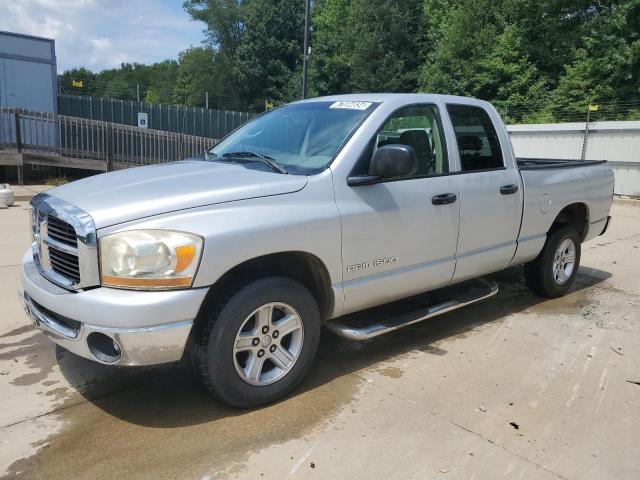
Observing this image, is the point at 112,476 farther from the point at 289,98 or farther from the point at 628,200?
the point at 289,98

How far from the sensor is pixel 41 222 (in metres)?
3.35

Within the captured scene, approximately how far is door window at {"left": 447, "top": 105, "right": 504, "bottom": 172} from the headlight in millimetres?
2481

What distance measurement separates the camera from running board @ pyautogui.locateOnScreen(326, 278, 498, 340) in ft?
12.1

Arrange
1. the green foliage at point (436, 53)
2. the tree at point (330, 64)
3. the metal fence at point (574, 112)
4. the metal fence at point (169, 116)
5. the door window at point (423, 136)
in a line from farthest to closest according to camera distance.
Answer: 1. the tree at point (330, 64)
2. the metal fence at point (169, 116)
3. the green foliage at point (436, 53)
4. the metal fence at point (574, 112)
5. the door window at point (423, 136)

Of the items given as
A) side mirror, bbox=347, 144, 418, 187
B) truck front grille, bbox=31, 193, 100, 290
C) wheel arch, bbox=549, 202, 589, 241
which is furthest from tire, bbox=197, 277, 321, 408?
wheel arch, bbox=549, 202, 589, 241

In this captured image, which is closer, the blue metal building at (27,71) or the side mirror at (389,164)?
the side mirror at (389,164)

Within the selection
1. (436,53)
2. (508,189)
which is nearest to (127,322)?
(508,189)

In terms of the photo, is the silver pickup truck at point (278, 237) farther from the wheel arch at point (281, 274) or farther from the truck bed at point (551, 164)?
the truck bed at point (551, 164)

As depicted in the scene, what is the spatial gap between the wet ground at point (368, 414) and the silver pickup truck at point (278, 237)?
324 mm

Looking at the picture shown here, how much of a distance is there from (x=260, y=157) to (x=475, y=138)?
1.87m

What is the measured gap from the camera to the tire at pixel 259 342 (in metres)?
3.09

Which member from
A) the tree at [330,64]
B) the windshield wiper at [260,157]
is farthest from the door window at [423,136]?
the tree at [330,64]

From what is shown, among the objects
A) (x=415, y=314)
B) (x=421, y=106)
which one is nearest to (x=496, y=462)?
(x=415, y=314)

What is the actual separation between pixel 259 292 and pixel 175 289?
499 millimetres
